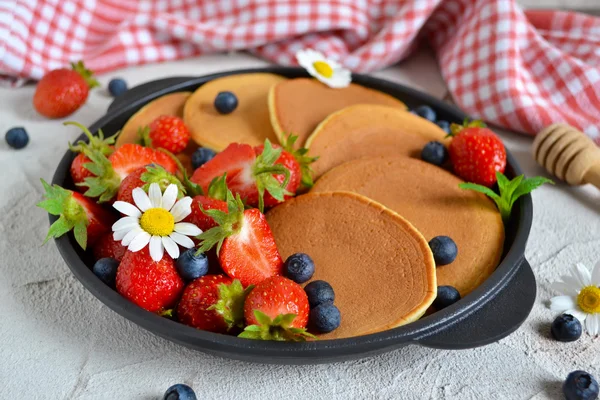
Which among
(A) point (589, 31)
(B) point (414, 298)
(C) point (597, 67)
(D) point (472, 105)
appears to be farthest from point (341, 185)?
(A) point (589, 31)

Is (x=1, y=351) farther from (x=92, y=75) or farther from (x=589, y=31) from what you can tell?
(x=589, y=31)

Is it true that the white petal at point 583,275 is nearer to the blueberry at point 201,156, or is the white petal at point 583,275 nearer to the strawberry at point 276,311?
the strawberry at point 276,311

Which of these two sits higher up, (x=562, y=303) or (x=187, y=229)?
(x=187, y=229)

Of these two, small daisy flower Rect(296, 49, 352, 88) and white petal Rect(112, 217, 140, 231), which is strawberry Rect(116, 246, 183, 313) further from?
small daisy flower Rect(296, 49, 352, 88)

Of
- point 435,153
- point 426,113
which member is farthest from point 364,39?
point 435,153

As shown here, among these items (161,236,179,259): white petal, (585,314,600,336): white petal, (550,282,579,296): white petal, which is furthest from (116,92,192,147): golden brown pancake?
(585,314,600,336): white petal

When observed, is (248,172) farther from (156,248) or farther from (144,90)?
(144,90)

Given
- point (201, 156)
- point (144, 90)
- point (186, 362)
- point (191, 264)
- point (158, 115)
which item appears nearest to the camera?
point (191, 264)
